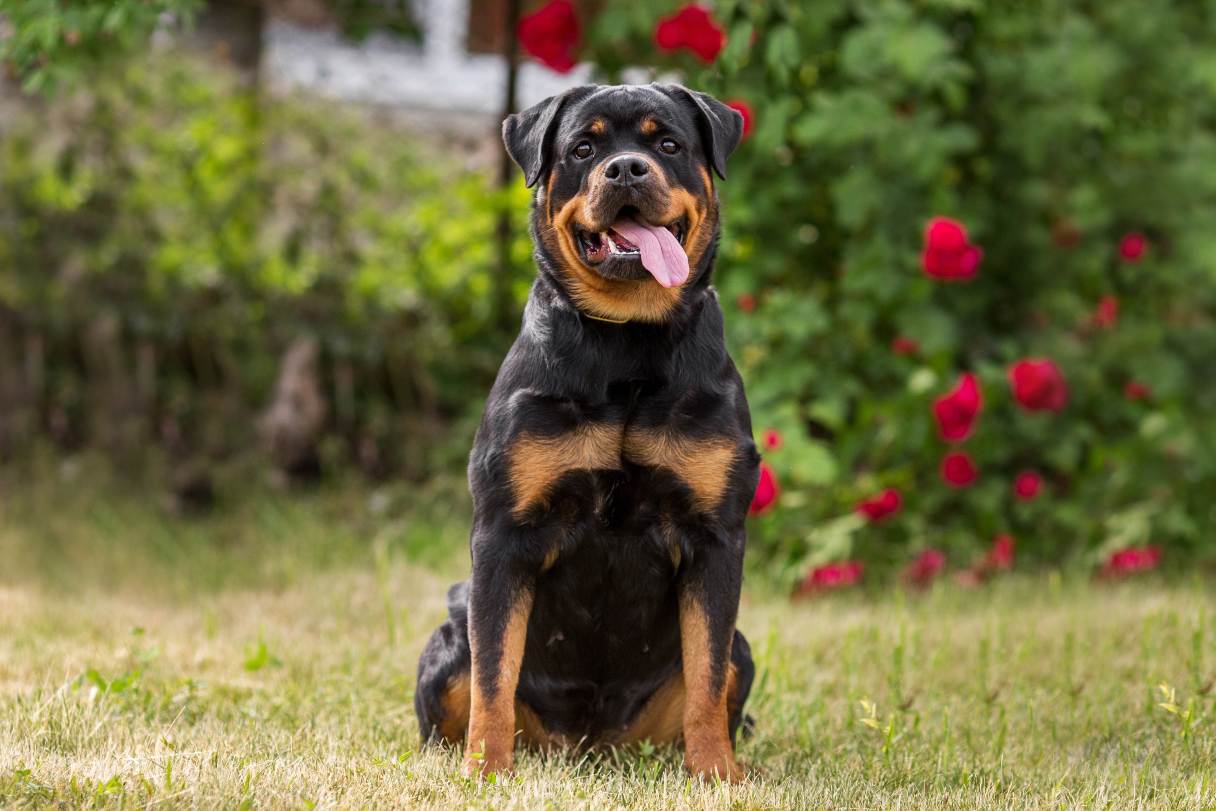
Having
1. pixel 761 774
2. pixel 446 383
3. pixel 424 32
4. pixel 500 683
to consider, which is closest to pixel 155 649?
pixel 500 683

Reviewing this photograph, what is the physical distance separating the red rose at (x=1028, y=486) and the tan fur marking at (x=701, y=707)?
307cm

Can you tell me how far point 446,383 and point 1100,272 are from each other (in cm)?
343

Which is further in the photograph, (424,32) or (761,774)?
(424,32)

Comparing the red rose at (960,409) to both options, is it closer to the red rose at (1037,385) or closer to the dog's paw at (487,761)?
the red rose at (1037,385)

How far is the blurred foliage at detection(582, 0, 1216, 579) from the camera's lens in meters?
5.93

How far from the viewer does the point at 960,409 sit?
5508 mm

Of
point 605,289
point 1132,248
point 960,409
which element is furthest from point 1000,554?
point 605,289

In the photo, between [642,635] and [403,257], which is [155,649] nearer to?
[642,635]

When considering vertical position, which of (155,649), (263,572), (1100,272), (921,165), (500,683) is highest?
(921,165)

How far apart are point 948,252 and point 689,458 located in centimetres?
253

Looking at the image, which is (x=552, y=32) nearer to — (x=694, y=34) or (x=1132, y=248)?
(x=694, y=34)

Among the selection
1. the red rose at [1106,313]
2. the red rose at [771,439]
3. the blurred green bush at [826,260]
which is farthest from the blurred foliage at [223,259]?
the red rose at [1106,313]

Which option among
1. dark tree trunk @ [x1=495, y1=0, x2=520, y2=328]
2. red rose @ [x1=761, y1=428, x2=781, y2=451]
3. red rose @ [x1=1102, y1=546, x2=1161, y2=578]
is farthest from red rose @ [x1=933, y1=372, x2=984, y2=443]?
dark tree trunk @ [x1=495, y1=0, x2=520, y2=328]

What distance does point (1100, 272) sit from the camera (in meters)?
6.63
